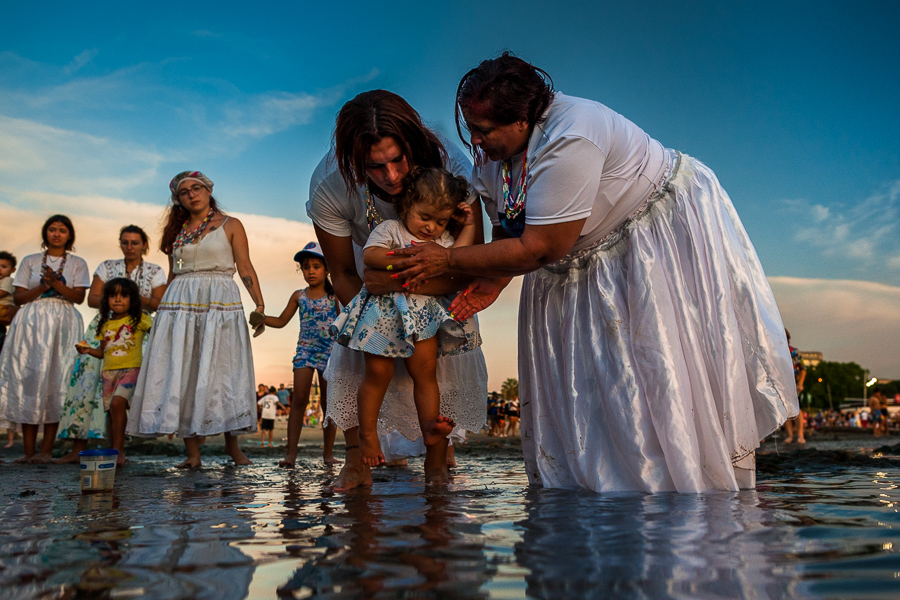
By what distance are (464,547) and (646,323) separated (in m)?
1.77

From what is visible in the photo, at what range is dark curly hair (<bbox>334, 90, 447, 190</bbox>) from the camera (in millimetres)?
3406

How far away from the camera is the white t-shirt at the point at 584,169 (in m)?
2.79

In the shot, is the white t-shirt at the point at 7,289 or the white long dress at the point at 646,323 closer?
the white long dress at the point at 646,323

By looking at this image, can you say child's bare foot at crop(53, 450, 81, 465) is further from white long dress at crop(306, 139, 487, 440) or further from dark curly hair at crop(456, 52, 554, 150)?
dark curly hair at crop(456, 52, 554, 150)

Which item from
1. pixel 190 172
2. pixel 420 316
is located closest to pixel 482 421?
pixel 420 316

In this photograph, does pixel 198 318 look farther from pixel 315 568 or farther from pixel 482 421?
pixel 315 568

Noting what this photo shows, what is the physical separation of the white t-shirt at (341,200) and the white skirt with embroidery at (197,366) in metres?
2.80

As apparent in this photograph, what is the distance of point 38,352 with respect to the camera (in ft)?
25.4

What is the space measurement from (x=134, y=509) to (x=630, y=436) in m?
1.93

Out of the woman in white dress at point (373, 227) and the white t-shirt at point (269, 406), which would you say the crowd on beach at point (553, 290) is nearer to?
the woman in white dress at point (373, 227)

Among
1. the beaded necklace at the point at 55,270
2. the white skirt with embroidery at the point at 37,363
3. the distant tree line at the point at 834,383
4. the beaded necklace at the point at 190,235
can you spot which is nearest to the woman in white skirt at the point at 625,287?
the beaded necklace at the point at 190,235

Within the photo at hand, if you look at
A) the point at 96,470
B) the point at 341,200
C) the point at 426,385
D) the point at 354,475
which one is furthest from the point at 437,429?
the point at 96,470

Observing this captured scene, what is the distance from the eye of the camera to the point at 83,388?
722 centimetres

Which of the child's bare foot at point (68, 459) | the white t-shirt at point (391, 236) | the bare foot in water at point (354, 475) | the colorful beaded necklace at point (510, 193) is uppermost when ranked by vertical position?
the colorful beaded necklace at point (510, 193)
